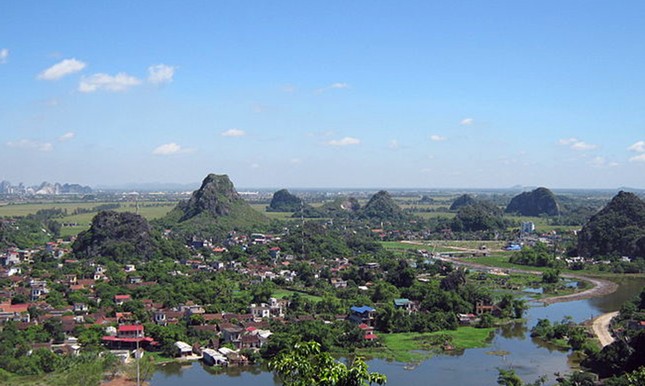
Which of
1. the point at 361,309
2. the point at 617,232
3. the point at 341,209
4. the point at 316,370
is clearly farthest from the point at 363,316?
the point at 341,209

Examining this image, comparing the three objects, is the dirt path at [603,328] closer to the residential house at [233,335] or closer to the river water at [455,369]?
the river water at [455,369]

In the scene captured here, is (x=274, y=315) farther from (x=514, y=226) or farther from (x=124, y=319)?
(x=514, y=226)

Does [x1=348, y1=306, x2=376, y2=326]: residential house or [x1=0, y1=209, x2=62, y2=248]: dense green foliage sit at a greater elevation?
[x1=0, y1=209, x2=62, y2=248]: dense green foliage

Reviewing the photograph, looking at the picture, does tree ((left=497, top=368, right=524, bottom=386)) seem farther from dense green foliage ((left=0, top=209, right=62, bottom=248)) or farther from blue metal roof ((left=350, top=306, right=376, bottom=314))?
dense green foliage ((left=0, top=209, right=62, bottom=248))

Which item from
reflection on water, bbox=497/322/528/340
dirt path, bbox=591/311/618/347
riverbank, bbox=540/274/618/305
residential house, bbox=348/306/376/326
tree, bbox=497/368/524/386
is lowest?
riverbank, bbox=540/274/618/305

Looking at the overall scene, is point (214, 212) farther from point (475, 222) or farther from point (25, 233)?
point (475, 222)

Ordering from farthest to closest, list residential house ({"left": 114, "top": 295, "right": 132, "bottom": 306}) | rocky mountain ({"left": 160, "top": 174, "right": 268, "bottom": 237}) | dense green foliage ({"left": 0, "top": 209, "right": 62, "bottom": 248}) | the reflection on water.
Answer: rocky mountain ({"left": 160, "top": 174, "right": 268, "bottom": 237})
dense green foliage ({"left": 0, "top": 209, "right": 62, "bottom": 248})
residential house ({"left": 114, "top": 295, "right": 132, "bottom": 306})
the reflection on water

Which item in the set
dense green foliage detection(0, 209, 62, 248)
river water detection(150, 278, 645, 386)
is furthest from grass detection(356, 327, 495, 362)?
dense green foliage detection(0, 209, 62, 248)
